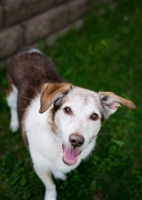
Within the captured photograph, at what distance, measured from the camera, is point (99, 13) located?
6871 mm

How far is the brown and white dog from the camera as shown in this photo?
9.81 feet

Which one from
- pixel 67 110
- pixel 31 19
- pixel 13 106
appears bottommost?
pixel 13 106

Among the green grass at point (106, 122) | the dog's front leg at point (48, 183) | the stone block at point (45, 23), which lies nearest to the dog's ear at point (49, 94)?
the dog's front leg at point (48, 183)

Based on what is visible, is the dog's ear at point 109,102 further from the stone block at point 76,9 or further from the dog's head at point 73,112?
the stone block at point 76,9

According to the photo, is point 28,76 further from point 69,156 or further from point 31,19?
point 31,19

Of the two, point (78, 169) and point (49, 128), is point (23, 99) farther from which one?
point (78, 169)

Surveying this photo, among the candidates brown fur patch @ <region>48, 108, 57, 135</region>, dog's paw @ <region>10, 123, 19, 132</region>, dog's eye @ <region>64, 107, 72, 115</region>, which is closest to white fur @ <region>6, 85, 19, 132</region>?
dog's paw @ <region>10, 123, 19, 132</region>

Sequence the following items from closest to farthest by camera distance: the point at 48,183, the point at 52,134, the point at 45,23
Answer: the point at 52,134 < the point at 48,183 < the point at 45,23

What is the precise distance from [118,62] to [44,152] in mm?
3081

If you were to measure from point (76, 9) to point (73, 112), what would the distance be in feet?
12.4

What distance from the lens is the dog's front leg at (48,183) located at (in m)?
3.61

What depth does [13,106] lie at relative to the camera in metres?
4.49

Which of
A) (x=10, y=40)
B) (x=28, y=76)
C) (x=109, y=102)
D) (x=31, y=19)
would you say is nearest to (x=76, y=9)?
(x=31, y=19)

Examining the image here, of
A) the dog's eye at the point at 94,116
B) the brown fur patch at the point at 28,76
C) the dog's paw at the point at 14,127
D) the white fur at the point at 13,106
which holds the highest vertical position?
the dog's eye at the point at 94,116
